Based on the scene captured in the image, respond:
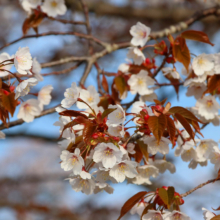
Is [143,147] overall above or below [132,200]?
above

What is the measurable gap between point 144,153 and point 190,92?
704 mm

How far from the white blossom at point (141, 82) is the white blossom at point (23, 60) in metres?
0.75

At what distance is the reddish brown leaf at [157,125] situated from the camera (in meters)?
1.20

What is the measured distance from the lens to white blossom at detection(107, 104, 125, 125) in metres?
1.28

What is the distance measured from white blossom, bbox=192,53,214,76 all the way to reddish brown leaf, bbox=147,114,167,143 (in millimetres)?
595

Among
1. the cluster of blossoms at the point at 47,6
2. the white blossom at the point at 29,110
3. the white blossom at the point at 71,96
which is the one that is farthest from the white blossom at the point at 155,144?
the cluster of blossoms at the point at 47,6

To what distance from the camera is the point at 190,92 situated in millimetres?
1911

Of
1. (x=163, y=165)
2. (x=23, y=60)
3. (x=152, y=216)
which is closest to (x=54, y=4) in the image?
(x=23, y=60)

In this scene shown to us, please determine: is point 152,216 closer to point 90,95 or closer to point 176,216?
point 176,216

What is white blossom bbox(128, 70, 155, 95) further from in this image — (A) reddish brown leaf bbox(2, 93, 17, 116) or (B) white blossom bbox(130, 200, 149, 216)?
(A) reddish brown leaf bbox(2, 93, 17, 116)

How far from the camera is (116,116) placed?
131 cm

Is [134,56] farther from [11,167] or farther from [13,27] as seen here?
[11,167]

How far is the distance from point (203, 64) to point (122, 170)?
81cm

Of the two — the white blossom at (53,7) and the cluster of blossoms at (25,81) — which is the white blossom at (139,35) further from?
the white blossom at (53,7)
